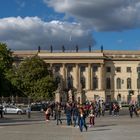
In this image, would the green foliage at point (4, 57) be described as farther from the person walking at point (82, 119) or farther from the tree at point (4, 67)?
the person walking at point (82, 119)

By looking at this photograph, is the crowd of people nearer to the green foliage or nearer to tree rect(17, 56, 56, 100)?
tree rect(17, 56, 56, 100)

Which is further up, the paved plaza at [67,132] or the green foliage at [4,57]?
the green foliage at [4,57]

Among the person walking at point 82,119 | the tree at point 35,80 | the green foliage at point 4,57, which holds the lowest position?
the person walking at point 82,119

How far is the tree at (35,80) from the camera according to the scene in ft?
375

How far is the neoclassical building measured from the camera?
506ft

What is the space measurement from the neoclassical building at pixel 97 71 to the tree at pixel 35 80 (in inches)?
1311

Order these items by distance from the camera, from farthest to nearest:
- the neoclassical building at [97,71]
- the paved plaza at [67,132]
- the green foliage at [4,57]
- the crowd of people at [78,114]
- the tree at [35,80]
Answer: the neoclassical building at [97,71] → the tree at [35,80] → the green foliage at [4,57] → the crowd of people at [78,114] → the paved plaza at [67,132]

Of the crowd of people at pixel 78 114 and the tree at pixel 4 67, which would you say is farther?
the tree at pixel 4 67

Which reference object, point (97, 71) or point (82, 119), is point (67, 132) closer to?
point (82, 119)

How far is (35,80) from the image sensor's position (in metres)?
118

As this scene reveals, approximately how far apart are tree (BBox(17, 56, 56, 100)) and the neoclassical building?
33.3 meters

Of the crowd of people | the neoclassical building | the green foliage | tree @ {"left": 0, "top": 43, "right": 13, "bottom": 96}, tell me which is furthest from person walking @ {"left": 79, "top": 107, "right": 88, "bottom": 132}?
the neoclassical building

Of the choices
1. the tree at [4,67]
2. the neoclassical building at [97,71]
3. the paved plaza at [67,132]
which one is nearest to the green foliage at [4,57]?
the tree at [4,67]

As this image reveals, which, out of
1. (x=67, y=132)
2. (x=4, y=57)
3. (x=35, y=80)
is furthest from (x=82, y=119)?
(x=35, y=80)
